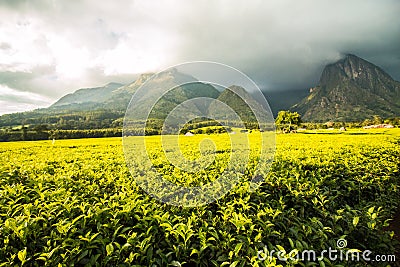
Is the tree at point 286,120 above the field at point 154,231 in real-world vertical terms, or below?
above

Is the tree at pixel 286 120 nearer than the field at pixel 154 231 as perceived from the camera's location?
No

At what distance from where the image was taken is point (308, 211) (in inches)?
152

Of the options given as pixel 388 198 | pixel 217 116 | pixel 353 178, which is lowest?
pixel 388 198

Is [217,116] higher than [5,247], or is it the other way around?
[217,116]

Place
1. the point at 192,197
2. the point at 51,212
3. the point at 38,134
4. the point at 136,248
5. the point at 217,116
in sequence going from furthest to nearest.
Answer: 1. the point at 38,134
2. the point at 217,116
3. the point at 192,197
4. the point at 51,212
5. the point at 136,248

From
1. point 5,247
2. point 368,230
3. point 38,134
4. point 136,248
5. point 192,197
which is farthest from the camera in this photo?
point 38,134

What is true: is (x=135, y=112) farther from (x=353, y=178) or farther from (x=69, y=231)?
(x=353, y=178)

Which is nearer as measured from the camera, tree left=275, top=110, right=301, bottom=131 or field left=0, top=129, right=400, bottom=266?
field left=0, top=129, right=400, bottom=266

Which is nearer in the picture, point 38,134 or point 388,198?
point 388,198

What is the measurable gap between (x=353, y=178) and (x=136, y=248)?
16.5ft

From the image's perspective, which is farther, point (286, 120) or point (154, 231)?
point (286, 120)

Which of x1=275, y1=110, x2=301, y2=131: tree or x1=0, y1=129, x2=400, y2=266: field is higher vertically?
x1=275, y1=110, x2=301, y2=131: tree

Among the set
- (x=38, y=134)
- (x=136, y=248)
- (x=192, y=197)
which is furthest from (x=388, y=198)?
(x=38, y=134)

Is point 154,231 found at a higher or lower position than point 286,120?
lower
